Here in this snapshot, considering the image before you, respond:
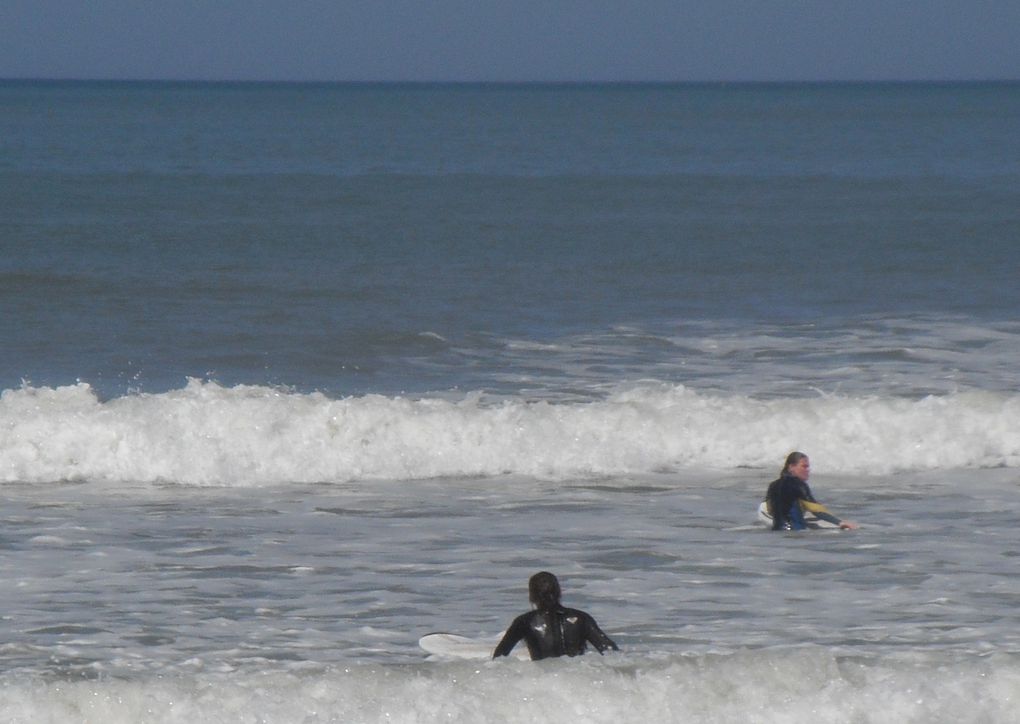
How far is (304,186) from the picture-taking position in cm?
6203

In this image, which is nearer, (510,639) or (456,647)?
(510,639)

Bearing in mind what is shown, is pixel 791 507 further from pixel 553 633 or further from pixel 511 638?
pixel 511 638

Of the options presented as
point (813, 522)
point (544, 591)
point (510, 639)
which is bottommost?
point (510, 639)

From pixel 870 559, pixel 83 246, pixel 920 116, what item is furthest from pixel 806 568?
pixel 920 116

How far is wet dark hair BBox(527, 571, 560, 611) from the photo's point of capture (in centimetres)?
924

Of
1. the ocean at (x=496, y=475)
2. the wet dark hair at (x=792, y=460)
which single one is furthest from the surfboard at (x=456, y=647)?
the wet dark hair at (x=792, y=460)

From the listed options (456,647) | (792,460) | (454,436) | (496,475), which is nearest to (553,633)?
(456,647)

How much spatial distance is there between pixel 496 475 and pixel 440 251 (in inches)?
889

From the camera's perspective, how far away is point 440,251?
130ft

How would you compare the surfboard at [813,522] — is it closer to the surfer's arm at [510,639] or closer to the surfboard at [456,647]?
the surfboard at [456,647]

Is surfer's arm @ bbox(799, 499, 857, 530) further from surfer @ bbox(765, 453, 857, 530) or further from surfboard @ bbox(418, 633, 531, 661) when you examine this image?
surfboard @ bbox(418, 633, 531, 661)

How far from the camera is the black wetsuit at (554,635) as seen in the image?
934cm

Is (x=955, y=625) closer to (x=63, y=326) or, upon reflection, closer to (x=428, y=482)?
(x=428, y=482)

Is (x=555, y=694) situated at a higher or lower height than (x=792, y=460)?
lower
